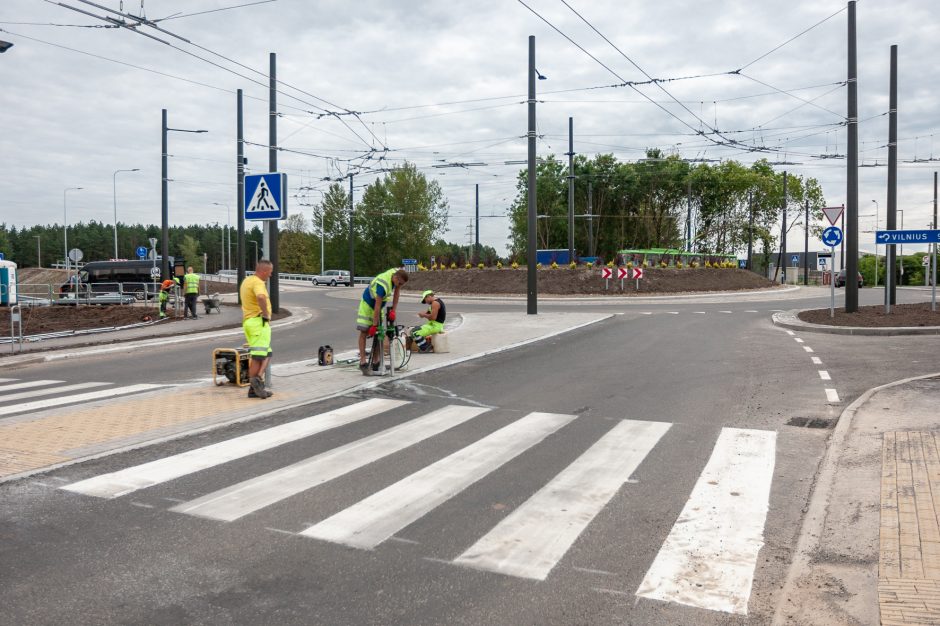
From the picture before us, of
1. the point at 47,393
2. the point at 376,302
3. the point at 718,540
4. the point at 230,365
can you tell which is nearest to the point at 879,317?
the point at 376,302

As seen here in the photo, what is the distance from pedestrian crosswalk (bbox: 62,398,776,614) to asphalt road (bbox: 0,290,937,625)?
0.15ft

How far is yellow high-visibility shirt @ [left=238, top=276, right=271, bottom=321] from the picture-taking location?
873cm

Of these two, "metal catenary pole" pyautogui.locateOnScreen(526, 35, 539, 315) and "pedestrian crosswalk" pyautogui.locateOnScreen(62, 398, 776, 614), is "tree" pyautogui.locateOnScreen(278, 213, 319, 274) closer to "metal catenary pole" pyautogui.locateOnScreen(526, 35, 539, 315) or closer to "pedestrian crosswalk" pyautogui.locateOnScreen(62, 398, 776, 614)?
"metal catenary pole" pyautogui.locateOnScreen(526, 35, 539, 315)

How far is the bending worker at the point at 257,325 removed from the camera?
8812 millimetres

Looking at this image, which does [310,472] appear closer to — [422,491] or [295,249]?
[422,491]

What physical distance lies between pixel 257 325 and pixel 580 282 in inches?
1255

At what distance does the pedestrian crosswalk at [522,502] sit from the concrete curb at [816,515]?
8.0 inches

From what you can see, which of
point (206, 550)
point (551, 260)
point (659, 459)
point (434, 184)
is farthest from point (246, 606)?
point (434, 184)

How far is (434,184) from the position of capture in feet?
279

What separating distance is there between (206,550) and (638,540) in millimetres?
2537

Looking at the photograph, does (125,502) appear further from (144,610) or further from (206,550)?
(144,610)

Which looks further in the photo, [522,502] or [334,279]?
[334,279]

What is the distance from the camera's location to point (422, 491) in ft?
17.7

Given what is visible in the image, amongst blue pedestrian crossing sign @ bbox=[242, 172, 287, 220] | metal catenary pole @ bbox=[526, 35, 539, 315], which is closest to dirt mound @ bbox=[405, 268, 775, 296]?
metal catenary pole @ bbox=[526, 35, 539, 315]
